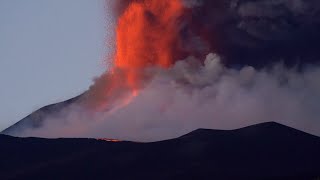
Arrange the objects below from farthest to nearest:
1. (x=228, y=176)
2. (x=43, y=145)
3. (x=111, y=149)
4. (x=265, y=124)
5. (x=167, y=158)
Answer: (x=265, y=124)
(x=43, y=145)
(x=111, y=149)
(x=167, y=158)
(x=228, y=176)

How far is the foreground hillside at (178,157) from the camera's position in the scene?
57.9 m

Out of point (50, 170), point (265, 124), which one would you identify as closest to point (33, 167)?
point (50, 170)

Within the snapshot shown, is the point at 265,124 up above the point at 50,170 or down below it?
above

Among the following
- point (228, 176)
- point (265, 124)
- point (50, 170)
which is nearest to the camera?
Result: point (228, 176)

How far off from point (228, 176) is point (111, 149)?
17942mm

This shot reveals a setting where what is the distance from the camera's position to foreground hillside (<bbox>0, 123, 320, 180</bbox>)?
57.9 m

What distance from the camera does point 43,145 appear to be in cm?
7425

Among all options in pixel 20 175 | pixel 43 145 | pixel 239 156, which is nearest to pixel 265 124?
pixel 239 156

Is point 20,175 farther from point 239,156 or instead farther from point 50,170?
point 239,156

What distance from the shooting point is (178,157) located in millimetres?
64312

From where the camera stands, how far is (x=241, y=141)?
71250 mm

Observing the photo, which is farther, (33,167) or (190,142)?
(190,142)

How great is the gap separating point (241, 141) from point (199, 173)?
52.9ft

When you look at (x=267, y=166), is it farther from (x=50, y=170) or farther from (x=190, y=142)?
(x=50, y=170)
